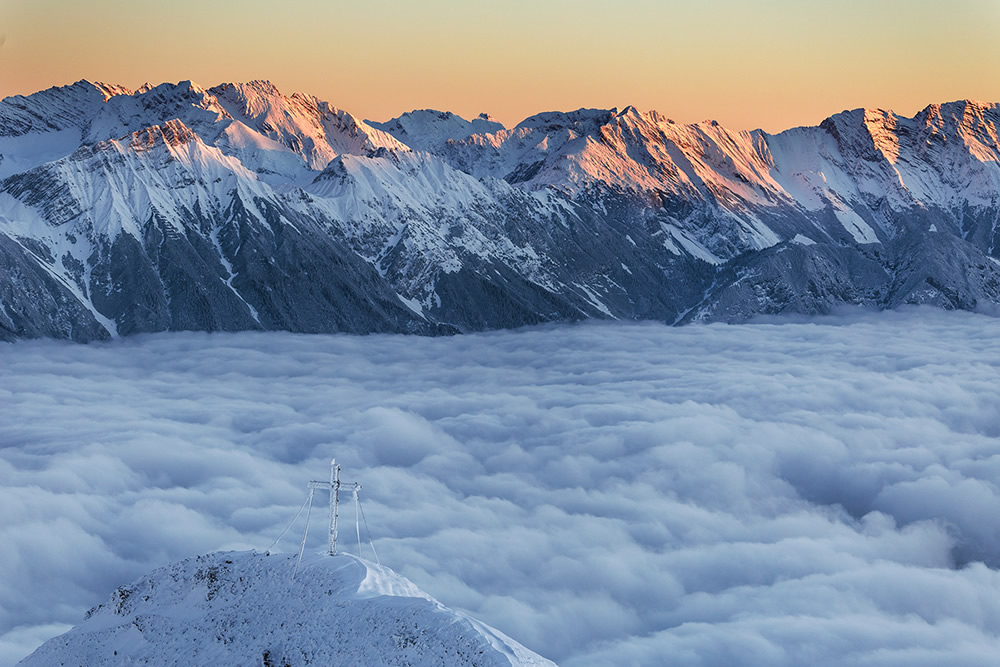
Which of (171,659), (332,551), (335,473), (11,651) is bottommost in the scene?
(11,651)

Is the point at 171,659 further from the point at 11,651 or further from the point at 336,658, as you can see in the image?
the point at 11,651

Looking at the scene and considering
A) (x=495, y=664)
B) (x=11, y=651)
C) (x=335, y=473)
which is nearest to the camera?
(x=495, y=664)

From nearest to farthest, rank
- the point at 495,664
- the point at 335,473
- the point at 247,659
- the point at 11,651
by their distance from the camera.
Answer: the point at 495,664
the point at 247,659
the point at 335,473
the point at 11,651

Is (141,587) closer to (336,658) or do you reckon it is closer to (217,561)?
(217,561)

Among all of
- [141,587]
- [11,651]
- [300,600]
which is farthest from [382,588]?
[11,651]

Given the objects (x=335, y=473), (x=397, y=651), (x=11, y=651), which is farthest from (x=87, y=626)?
(x=11, y=651)

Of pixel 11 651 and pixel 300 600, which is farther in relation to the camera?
pixel 11 651

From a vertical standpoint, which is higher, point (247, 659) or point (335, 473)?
point (335, 473)
